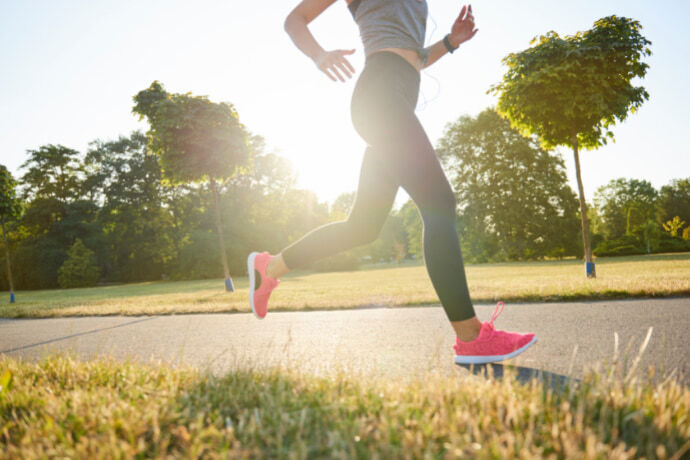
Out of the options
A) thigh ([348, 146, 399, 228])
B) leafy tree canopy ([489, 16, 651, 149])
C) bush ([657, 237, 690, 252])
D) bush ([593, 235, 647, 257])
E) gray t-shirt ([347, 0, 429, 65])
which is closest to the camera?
gray t-shirt ([347, 0, 429, 65])

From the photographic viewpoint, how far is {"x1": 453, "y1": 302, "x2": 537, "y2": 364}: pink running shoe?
2.02 meters

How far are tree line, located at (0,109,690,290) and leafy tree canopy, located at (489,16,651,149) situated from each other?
72.1 feet

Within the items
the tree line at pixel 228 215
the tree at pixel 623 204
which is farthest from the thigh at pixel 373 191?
the tree at pixel 623 204

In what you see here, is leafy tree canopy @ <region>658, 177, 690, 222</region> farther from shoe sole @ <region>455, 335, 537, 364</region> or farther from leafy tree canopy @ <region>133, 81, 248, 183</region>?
shoe sole @ <region>455, 335, 537, 364</region>

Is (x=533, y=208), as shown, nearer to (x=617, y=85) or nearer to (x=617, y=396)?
(x=617, y=85)

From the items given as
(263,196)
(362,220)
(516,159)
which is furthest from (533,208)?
(362,220)

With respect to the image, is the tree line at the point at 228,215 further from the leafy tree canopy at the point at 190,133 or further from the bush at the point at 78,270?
the leafy tree canopy at the point at 190,133

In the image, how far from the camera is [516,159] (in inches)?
1246

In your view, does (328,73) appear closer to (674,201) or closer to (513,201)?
(513,201)

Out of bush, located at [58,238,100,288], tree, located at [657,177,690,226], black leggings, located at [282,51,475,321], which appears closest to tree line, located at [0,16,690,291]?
bush, located at [58,238,100,288]

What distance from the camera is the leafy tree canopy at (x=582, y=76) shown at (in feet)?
27.8

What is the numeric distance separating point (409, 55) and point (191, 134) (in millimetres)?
10588

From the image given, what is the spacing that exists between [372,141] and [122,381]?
5.18 ft

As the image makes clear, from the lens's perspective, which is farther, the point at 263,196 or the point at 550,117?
the point at 263,196
